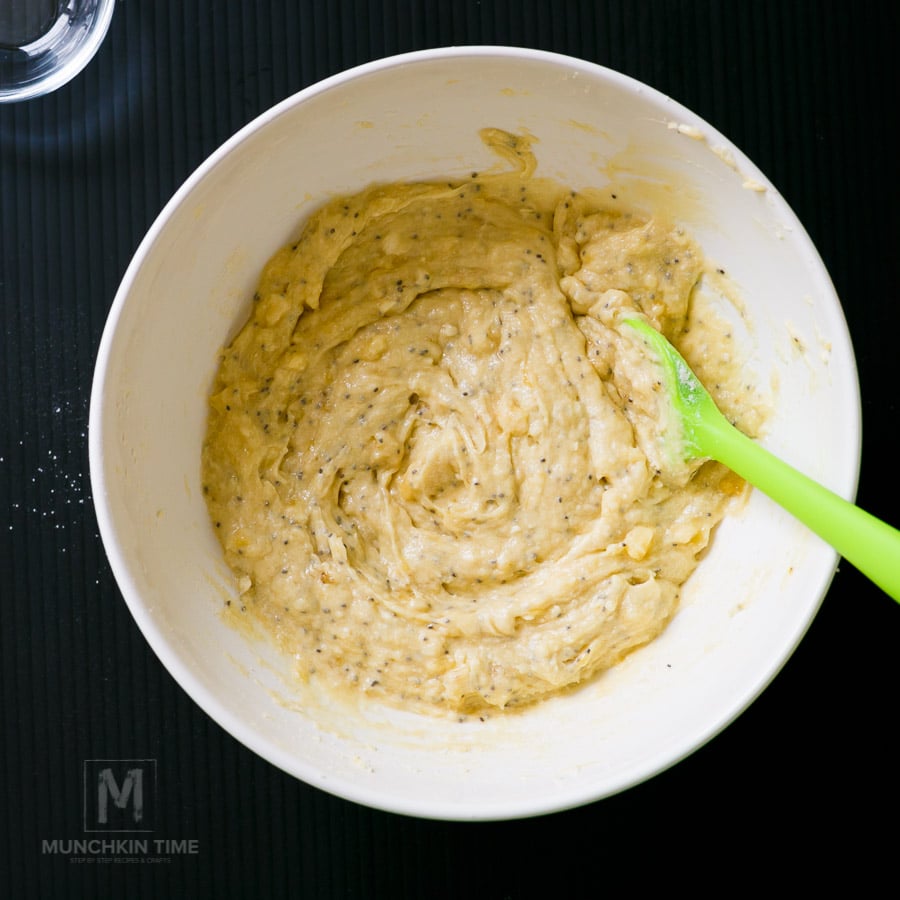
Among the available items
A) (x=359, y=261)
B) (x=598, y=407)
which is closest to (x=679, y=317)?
(x=598, y=407)

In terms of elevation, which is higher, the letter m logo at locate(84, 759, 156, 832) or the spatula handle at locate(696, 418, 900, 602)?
the spatula handle at locate(696, 418, 900, 602)

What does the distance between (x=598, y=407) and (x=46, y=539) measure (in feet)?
3.52

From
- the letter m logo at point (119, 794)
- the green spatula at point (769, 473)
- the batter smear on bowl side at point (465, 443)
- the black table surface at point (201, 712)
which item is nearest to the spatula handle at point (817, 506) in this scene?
the green spatula at point (769, 473)

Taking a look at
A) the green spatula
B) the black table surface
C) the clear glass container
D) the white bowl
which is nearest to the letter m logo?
the black table surface

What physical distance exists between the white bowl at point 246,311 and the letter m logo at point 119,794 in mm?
425

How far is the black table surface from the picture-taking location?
1.85 metres

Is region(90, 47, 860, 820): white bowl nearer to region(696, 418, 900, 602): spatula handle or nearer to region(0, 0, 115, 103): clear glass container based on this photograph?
region(696, 418, 900, 602): spatula handle

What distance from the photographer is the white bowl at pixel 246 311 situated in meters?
1.47

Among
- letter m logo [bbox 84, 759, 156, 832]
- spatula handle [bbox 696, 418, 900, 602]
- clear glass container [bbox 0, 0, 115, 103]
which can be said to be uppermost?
clear glass container [bbox 0, 0, 115, 103]

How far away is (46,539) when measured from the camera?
1854mm

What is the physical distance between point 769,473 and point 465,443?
547 mm

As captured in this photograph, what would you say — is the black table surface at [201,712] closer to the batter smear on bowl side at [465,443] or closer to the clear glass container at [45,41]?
the clear glass container at [45,41]

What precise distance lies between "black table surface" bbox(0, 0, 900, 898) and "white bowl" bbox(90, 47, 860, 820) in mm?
303

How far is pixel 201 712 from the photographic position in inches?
72.6
